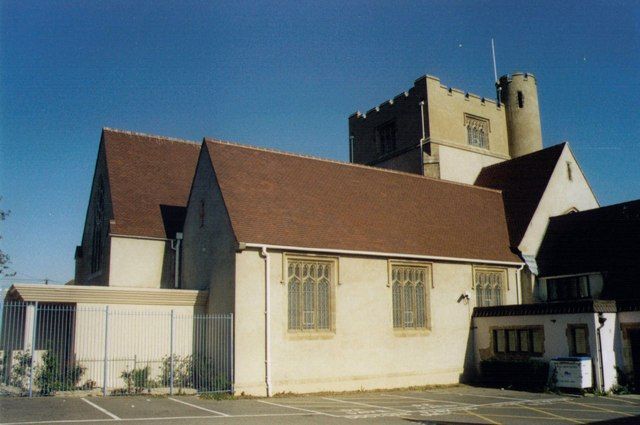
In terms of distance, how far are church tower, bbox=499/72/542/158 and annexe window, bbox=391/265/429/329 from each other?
17.2 meters

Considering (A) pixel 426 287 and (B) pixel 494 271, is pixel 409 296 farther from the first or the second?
(B) pixel 494 271

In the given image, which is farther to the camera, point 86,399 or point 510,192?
point 510,192

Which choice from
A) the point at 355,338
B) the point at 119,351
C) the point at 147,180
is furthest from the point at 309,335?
the point at 147,180

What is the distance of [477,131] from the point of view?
36375 mm

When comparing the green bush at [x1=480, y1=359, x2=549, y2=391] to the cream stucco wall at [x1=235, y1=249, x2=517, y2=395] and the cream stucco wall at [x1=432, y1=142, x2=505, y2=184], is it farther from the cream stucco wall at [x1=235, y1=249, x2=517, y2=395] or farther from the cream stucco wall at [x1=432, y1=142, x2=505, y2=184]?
the cream stucco wall at [x1=432, y1=142, x2=505, y2=184]

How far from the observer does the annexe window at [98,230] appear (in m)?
27.8

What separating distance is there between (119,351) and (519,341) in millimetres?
15210

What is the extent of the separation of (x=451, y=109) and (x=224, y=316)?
21.4 m

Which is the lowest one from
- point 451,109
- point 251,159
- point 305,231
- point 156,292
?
point 156,292

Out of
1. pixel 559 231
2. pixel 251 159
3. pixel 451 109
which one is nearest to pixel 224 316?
pixel 251 159

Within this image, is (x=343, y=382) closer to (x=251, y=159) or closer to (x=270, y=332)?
(x=270, y=332)

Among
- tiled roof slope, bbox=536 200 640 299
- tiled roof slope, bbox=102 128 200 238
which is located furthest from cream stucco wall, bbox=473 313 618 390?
tiled roof slope, bbox=102 128 200 238

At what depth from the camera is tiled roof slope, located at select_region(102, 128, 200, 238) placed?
25938mm

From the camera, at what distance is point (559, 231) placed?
27984 millimetres
